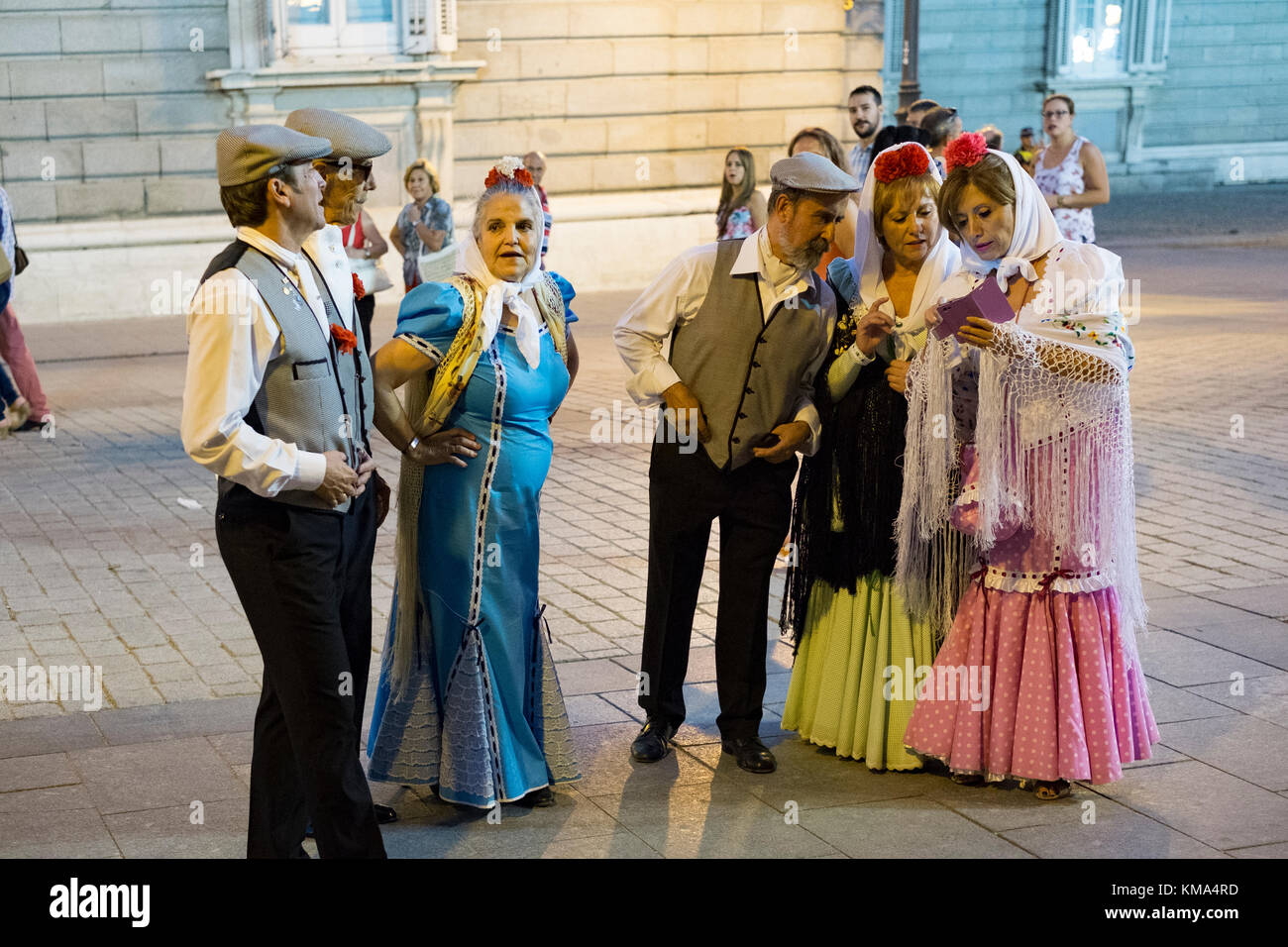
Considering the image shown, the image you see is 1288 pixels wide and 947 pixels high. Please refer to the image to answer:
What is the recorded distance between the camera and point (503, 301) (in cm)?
421

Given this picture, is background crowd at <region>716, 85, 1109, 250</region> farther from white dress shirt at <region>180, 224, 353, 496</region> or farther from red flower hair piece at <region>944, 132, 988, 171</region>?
white dress shirt at <region>180, 224, 353, 496</region>

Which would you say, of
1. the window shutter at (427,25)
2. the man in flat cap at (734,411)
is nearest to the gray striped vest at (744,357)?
the man in flat cap at (734,411)

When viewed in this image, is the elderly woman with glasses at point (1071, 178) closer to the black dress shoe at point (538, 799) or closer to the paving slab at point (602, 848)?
the black dress shoe at point (538, 799)

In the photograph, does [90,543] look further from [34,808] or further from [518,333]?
[518,333]

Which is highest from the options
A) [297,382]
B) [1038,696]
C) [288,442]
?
[297,382]

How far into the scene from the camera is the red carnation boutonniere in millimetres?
3553

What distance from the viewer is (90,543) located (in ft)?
23.7

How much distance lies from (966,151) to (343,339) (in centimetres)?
179

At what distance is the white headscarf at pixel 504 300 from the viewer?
417 cm

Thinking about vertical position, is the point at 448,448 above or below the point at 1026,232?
below

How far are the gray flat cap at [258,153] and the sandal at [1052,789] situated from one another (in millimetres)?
2616

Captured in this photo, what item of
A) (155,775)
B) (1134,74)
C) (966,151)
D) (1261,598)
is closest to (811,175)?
(966,151)

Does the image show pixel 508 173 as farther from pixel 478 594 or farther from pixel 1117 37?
pixel 1117 37
